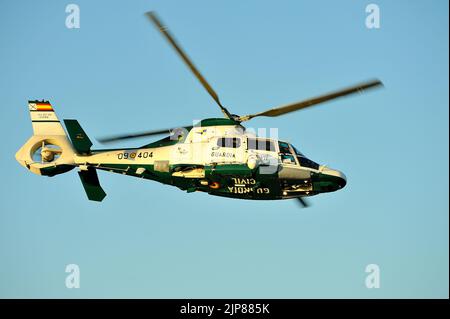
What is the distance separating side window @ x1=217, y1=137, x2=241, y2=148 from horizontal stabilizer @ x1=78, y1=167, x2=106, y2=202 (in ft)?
16.1

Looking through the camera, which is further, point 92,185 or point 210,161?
point 92,185

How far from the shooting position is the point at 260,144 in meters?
27.5

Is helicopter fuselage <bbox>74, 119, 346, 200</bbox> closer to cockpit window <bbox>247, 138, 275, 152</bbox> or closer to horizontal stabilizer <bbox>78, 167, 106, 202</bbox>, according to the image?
cockpit window <bbox>247, 138, 275, 152</bbox>

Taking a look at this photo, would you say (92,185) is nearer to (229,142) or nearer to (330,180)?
(229,142)

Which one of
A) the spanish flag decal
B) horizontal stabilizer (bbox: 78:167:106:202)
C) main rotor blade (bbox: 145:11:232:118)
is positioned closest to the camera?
main rotor blade (bbox: 145:11:232:118)

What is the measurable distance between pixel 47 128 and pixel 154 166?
182 inches

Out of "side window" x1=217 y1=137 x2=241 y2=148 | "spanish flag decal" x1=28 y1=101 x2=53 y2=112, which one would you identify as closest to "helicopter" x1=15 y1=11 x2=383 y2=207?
"side window" x1=217 y1=137 x2=241 y2=148

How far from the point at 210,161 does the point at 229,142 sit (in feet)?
3.02

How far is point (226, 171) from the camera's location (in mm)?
26891

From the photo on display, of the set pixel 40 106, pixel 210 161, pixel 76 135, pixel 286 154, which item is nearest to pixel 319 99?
pixel 286 154

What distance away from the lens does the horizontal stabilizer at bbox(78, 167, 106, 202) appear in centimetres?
2895
